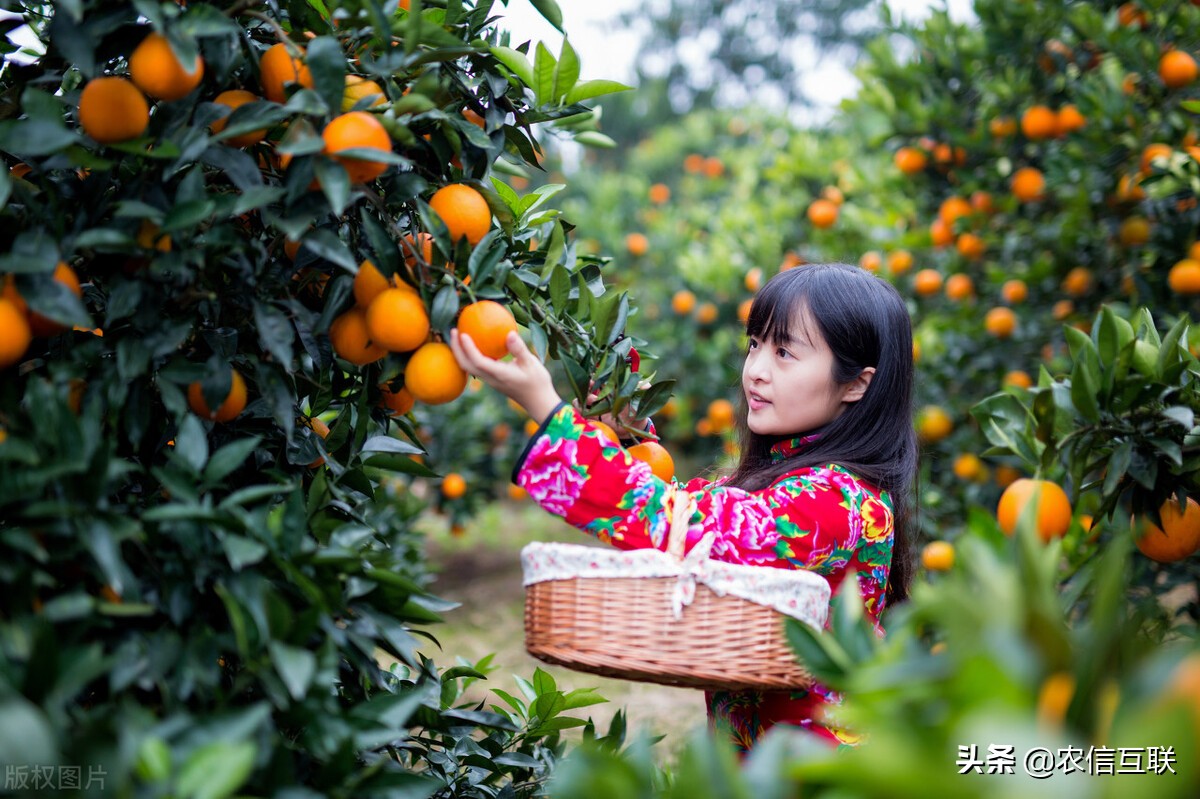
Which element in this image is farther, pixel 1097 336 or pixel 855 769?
pixel 1097 336

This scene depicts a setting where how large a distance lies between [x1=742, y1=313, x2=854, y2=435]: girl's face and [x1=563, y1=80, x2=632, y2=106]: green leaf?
547 millimetres

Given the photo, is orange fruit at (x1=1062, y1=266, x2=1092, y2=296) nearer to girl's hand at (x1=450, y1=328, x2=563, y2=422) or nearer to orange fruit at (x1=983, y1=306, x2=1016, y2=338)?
orange fruit at (x1=983, y1=306, x2=1016, y2=338)

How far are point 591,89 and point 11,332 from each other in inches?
33.3

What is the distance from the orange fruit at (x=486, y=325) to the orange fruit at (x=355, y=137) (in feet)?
0.73

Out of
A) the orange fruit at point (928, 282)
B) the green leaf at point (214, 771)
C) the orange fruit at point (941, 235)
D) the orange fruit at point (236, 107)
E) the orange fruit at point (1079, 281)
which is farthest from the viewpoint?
the orange fruit at point (928, 282)

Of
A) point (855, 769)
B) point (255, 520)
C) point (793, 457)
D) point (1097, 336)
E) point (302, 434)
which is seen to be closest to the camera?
point (855, 769)

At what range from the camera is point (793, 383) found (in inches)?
64.9

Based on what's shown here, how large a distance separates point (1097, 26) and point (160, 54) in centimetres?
270

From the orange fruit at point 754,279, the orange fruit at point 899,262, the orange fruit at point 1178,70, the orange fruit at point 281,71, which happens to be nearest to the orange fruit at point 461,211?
the orange fruit at point 281,71

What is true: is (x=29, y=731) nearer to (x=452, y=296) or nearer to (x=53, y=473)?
(x=53, y=473)

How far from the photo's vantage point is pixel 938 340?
3.38 metres

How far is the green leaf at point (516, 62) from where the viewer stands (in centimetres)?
131

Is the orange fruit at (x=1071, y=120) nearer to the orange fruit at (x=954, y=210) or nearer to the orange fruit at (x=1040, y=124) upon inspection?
the orange fruit at (x=1040, y=124)

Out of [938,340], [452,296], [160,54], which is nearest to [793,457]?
[452,296]
